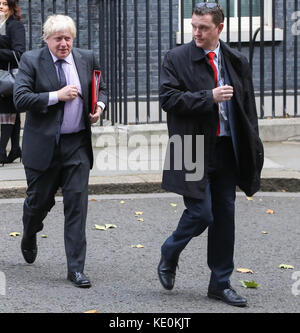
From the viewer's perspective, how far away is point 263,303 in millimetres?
5648

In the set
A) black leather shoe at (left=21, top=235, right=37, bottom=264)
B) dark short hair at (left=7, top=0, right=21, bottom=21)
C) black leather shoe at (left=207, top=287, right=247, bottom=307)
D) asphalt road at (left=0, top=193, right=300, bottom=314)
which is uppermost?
dark short hair at (left=7, top=0, right=21, bottom=21)

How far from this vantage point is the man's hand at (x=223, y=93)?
5.38 metres

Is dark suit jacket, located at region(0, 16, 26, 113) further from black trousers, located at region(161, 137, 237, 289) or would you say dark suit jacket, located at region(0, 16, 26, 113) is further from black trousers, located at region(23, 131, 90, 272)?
black trousers, located at region(161, 137, 237, 289)

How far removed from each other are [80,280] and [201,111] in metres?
1.37

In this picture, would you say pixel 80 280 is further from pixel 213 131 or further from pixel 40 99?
pixel 213 131

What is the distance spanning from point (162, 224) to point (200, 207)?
2.44 metres

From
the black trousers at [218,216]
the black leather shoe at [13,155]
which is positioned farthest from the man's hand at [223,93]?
the black leather shoe at [13,155]

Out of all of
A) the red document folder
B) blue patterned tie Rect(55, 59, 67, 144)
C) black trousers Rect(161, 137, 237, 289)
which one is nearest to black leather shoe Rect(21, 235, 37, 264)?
blue patterned tie Rect(55, 59, 67, 144)

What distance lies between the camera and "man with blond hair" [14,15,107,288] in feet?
19.8

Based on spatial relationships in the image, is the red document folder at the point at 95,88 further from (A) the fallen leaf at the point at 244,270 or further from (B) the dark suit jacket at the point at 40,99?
(A) the fallen leaf at the point at 244,270

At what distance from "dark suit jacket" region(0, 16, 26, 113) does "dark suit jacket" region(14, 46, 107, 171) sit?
413cm

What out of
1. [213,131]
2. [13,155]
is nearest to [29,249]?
[213,131]

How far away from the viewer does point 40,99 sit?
5.99 metres

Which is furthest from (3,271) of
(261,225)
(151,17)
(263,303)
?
(151,17)
